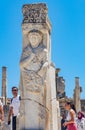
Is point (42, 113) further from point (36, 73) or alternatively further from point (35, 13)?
point (35, 13)

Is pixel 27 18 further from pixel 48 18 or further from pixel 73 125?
pixel 73 125

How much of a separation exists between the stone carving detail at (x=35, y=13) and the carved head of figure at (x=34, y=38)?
0.37 metres

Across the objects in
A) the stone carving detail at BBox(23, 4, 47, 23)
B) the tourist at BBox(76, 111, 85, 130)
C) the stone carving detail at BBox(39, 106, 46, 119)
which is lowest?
the tourist at BBox(76, 111, 85, 130)

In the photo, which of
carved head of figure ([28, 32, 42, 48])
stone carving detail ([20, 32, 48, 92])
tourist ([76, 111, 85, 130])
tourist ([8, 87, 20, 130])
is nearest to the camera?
tourist ([8, 87, 20, 130])

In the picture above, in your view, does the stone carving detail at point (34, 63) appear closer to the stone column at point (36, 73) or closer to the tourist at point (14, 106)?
the stone column at point (36, 73)

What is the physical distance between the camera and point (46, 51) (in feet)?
39.7

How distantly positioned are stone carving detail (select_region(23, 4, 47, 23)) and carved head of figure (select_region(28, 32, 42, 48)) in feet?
1.23

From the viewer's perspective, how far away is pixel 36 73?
12016mm

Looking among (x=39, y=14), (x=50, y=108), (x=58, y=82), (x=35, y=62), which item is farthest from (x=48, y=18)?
(x=58, y=82)

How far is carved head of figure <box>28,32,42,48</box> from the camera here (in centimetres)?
1219

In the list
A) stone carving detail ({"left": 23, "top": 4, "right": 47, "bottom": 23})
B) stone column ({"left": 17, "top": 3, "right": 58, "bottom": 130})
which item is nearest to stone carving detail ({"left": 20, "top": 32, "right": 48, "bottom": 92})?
stone column ({"left": 17, "top": 3, "right": 58, "bottom": 130})

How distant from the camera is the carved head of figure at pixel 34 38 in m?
12.2

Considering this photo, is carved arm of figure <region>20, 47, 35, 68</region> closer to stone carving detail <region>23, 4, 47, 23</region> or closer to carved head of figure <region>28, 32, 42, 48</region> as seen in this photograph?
carved head of figure <region>28, 32, 42, 48</region>

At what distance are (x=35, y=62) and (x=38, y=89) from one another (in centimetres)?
77
